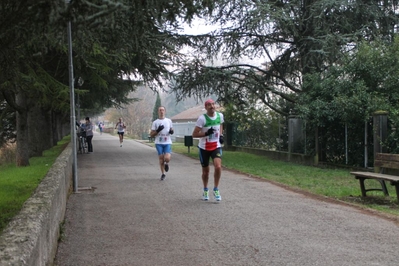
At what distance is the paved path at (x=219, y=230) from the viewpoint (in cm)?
504

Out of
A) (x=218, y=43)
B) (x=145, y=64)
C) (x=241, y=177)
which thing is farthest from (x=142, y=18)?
(x=218, y=43)

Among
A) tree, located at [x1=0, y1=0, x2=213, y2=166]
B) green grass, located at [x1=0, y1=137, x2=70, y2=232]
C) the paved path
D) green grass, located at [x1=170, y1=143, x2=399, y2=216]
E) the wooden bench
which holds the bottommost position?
green grass, located at [x1=170, y1=143, x2=399, y2=216]

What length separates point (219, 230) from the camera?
246 inches

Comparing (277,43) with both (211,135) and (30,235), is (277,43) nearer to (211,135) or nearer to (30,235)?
(211,135)

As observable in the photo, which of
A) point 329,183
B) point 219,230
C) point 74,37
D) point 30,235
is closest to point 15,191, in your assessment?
point 74,37

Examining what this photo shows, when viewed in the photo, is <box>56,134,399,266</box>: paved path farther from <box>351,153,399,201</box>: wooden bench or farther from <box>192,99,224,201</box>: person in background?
<box>351,153,399,201</box>: wooden bench

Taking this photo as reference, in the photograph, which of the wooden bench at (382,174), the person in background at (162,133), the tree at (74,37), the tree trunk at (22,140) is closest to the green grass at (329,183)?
the wooden bench at (382,174)

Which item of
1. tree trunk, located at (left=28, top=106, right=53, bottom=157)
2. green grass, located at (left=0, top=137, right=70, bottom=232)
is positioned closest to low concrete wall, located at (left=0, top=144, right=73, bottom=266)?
green grass, located at (left=0, top=137, right=70, bottom=232)

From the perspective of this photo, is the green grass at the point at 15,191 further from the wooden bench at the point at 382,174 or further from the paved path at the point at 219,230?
the wooden bench at the point at 382,174

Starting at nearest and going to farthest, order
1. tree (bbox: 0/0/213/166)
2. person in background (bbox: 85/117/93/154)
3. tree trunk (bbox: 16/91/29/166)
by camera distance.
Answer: tree (bbox: 0/0/213/166), tree trunk (bbox: 16/91/29/166), person in background (bbox: 85/117/93/154)

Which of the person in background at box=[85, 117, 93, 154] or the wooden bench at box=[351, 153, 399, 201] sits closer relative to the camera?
the wooden bench at box=[351, 153, 399, 201]

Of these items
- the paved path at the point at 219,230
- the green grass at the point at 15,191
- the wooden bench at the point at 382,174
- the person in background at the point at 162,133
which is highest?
the person in background at the point at 162,133

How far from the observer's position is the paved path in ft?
16.5

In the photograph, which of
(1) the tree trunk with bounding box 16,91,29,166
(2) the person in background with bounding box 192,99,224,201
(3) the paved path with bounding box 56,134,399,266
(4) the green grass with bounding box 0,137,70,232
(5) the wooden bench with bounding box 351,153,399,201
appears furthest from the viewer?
(1) the tree trunk with bounding box 16,91,29,166
